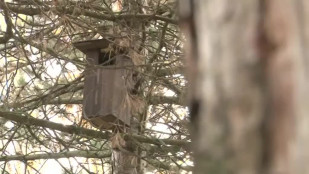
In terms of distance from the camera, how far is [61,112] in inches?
174

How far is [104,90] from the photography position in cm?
403

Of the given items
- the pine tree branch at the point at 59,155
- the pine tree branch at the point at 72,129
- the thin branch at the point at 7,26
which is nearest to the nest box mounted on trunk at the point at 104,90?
the pine tree branch at the point at 72,129

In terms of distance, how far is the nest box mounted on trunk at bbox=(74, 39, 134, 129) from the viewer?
13.0 feet

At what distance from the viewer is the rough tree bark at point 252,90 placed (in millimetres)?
694

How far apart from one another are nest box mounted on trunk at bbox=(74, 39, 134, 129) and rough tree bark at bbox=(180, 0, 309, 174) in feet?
10.4

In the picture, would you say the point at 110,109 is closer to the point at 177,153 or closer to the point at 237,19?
the point at 177,153

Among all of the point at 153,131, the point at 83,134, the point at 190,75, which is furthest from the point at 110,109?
the point at 190,75

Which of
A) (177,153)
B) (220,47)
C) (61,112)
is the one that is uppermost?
(61,112)

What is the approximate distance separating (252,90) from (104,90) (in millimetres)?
3346

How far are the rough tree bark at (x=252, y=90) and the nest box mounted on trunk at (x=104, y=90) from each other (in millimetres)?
3185

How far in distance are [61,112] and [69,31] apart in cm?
92

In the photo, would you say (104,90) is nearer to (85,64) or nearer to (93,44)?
(93,44)

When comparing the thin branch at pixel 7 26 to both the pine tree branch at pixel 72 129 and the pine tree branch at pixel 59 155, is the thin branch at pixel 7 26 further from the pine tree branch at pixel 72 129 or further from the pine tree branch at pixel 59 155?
the pine tree branch at pixel 59 155

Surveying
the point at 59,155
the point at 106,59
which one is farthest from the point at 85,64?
the point at 59,155
